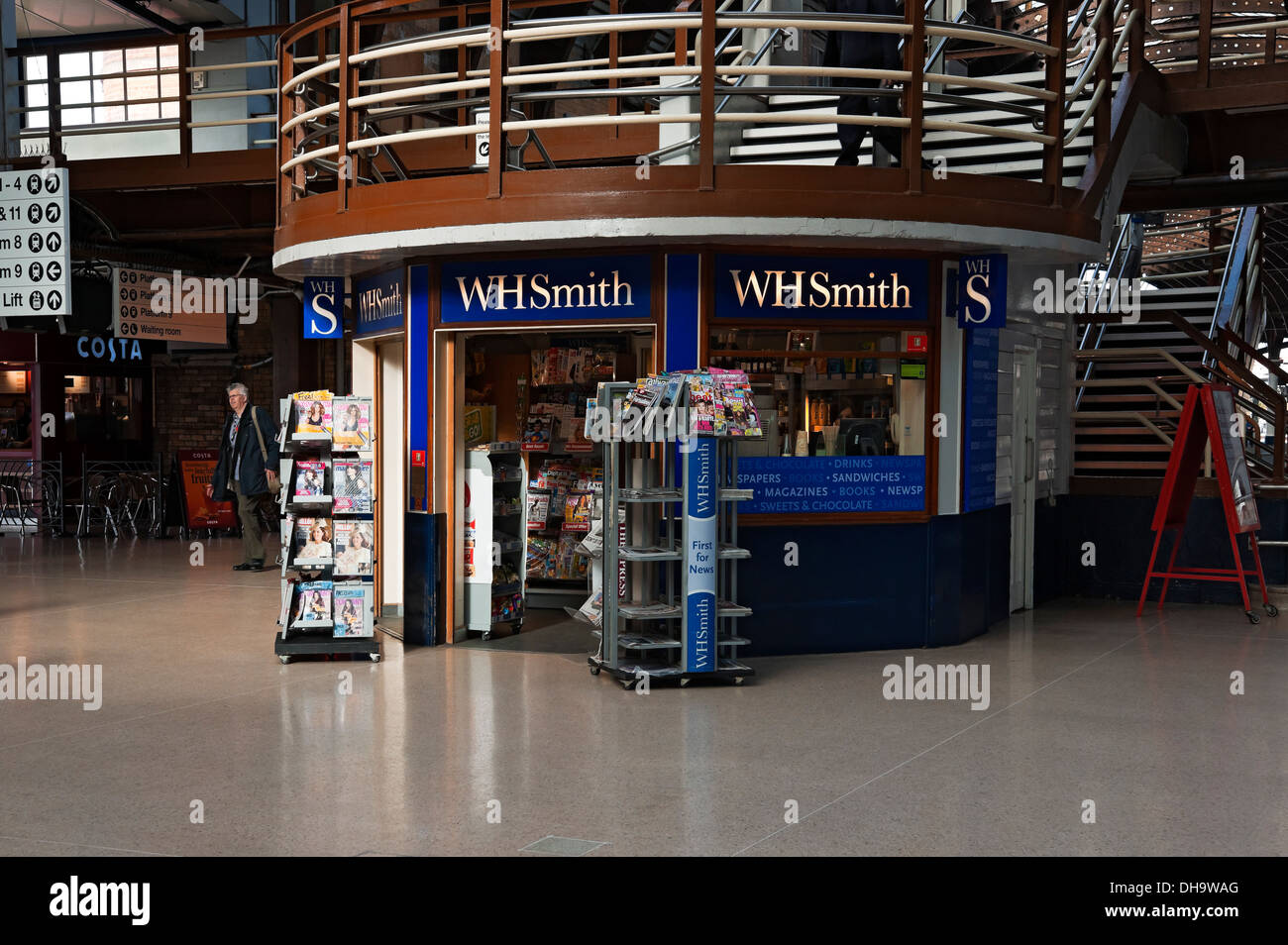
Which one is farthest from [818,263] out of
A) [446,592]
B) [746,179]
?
[446,592]

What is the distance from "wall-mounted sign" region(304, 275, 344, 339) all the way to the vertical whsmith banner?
3.47 m

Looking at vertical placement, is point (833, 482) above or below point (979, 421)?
below

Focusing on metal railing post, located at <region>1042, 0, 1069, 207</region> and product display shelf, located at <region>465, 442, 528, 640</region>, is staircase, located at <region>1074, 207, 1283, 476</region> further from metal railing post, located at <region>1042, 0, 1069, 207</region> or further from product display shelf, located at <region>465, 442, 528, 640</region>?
product display shelf, located at <region>465, 442, 528, 640</region>

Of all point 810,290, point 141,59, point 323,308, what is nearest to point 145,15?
point 141,59

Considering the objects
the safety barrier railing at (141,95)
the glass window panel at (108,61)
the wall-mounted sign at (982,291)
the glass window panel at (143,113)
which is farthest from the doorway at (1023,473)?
the glass window panel at (108,61)

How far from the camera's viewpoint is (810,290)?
8.55m

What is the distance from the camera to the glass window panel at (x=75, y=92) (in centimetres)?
1809

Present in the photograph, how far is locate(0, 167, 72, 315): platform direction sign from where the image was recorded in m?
12.1

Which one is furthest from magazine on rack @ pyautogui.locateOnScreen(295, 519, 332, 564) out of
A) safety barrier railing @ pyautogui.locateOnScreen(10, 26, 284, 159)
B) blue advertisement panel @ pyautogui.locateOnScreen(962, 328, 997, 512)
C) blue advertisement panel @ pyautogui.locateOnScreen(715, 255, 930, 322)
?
safety barrier railing @ pyautogui.locateOnScreen(10, 26, 284, 159)

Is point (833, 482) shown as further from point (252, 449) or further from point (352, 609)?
point (252, 449)

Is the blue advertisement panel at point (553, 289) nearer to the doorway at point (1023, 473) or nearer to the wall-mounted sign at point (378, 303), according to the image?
the wall-mounted sign at point (378, 303)

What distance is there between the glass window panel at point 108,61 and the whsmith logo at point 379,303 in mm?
10216

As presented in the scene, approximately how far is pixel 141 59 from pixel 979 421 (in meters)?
13.5

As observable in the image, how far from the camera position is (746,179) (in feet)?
26.1
